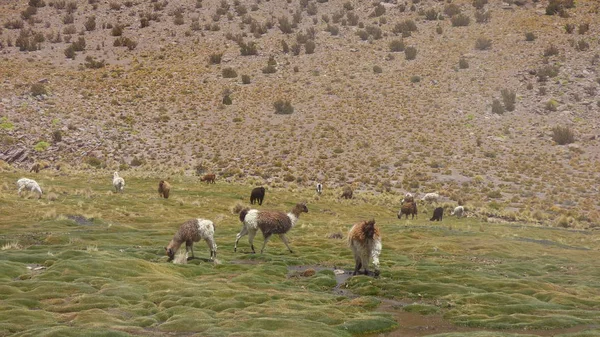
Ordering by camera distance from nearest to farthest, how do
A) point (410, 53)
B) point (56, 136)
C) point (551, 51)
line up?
point (56, 136)
point (551, 51)
point (410, 53)

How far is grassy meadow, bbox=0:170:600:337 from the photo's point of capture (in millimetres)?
17938

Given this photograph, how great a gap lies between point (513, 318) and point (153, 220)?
81.9 feet

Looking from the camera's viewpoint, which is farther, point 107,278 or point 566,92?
point 566,92

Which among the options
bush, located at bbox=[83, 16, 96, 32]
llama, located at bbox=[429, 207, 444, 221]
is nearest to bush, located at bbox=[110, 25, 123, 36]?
bush, located at bbox=[83, 16, 96, 32]

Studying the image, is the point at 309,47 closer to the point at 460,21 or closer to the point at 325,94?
the point at 325,94

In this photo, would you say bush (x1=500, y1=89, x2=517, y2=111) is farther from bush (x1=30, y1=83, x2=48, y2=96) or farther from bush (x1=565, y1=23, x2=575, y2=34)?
bush (x1=30, y1=83, x2=48, y2=96)

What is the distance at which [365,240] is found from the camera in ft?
77.5

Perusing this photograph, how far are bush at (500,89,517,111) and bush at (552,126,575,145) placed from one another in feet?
23.6

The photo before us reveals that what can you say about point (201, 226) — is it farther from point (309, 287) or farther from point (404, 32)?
point (404, 32)

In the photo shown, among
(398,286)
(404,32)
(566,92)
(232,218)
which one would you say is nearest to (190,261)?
(398,286)

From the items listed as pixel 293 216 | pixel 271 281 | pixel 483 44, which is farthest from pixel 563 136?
pixel 271 281

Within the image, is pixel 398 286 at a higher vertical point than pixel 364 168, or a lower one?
lower

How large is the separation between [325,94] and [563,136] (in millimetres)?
30031

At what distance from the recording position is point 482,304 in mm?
20969
